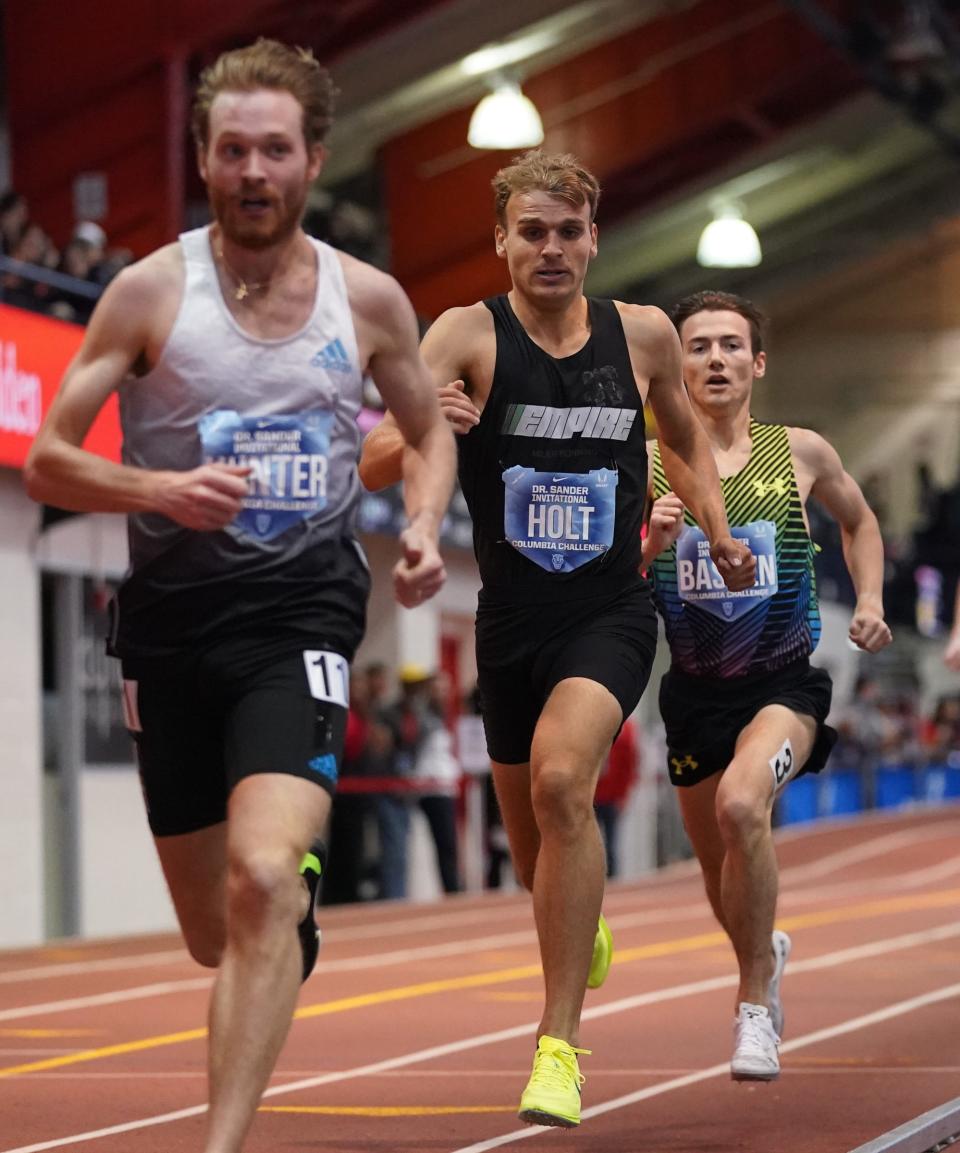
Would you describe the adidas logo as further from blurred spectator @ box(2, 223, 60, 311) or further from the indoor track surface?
blurred spectator @ box(2, 223, 60, 311)

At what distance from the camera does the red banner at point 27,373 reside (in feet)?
52.9

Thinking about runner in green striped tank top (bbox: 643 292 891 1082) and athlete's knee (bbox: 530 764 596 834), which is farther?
runner in green striped tank top (bbox: 643 292 891 1082)

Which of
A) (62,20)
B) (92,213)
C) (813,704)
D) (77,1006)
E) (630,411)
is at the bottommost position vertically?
(77,1006)

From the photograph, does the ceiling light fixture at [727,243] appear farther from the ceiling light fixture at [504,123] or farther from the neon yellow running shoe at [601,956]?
the neon yellow running shoe at [601,956]

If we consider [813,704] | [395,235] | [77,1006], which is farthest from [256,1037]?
[395,235]

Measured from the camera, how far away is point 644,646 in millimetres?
6984

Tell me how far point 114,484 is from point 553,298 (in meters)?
2.19

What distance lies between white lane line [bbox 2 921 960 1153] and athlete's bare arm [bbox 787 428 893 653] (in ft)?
5.59

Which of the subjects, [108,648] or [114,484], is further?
[108,648]

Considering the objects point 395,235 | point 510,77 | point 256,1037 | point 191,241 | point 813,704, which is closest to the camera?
point 256,1037

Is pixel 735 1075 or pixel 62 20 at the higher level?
pixel 62 20

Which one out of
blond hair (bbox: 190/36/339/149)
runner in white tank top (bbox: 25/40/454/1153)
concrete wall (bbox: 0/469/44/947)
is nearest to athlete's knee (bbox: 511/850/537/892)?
runner in white tank top (bbox: 25/40/454/1153)

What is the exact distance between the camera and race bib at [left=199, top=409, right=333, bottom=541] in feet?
17.3

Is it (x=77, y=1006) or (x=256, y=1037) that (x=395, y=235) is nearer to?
(x=77, y=1006)
